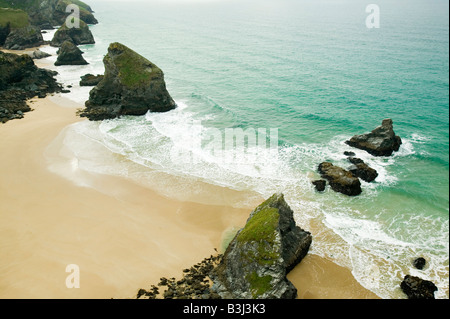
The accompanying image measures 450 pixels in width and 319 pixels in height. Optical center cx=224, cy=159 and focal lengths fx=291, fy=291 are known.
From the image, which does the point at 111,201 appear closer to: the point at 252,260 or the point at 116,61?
the point at 252,260

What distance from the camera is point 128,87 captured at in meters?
40.2

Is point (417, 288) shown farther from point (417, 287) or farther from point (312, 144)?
point (312, 144)

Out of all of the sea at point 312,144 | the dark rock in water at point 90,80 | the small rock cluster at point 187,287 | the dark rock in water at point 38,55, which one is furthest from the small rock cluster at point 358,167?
the dark rock in water at point 38,55

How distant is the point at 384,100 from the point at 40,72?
58.4 meters

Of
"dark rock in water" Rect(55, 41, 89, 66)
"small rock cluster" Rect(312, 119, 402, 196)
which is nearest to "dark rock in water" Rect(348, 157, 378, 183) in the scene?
"small rock cluster" Rect(312, 119, 402, 196)

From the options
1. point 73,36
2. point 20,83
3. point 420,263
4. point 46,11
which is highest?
point 46,11

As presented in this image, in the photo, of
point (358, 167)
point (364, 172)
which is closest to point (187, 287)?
point (364, 172)

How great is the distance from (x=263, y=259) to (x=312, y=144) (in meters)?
21.9

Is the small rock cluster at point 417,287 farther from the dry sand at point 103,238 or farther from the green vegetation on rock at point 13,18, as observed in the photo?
the green vegetation on rock at point 13,18

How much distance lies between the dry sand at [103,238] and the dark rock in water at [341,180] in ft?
27.7

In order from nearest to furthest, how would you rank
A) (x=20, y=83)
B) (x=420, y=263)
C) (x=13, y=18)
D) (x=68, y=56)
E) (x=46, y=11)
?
(x=420, y=263)
(x=20, y=83)
(x=68, y=56)
(x=13, y=18)
(x=46, y=11)

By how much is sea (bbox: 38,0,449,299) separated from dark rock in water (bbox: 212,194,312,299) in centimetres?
312

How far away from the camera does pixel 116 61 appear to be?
40656mm
